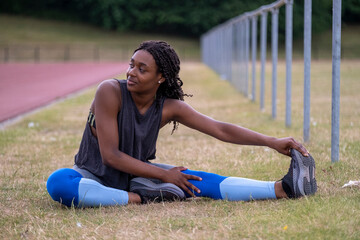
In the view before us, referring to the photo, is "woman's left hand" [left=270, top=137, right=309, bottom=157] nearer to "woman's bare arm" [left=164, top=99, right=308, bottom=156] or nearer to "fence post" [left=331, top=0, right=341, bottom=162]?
"woman's bare arm" [left=164, top=99, right=308, bottom=156]

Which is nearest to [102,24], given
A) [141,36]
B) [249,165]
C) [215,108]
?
[141,36]

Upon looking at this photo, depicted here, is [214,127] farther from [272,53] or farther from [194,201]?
[272,53]

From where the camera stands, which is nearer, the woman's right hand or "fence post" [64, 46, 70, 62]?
the woman's right hand

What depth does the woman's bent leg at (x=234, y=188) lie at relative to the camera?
444cm

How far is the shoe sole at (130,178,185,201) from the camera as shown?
4.41 metres

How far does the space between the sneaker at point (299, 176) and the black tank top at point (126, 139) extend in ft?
3.48

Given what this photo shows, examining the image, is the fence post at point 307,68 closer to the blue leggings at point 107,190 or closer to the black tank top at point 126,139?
the blue leggings at point 107,190

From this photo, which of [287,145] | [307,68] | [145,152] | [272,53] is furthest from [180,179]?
[272,53]

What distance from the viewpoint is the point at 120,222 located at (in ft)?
12.6

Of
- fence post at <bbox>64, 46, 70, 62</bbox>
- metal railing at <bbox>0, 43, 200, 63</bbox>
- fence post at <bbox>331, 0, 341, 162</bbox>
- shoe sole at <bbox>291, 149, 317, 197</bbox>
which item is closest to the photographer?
shoe sole at <bbox>291, 149, 317, 197</bbox>

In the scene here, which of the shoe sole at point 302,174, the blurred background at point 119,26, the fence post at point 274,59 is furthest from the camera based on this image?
the blurred background at point 119,26

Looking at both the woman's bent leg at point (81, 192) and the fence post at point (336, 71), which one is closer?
the woman's bent leg at point (81, 192)

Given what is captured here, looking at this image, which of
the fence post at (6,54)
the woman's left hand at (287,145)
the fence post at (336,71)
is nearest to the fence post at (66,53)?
the fence post at (6,54)

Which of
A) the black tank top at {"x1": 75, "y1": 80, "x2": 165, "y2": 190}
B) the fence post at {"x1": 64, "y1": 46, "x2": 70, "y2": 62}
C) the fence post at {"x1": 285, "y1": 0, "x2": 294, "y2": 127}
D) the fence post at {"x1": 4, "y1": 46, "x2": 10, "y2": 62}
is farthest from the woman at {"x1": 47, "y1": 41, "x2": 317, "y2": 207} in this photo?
the fence post at {"x1": 64, "y1": 46, "x2": 70, "y2": 62}
